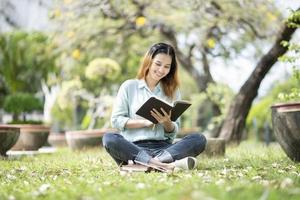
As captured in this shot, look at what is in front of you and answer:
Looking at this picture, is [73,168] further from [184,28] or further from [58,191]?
[184,28]

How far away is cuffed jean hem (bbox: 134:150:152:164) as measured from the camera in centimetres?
445

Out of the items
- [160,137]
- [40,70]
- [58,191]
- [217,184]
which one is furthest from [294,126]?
[40,70]

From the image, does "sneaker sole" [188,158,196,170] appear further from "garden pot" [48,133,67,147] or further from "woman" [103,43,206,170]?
"garden pot" [48,133,67,147]

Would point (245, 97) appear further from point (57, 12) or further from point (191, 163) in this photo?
point (191, 163)

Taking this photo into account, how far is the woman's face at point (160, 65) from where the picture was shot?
4.76 metres

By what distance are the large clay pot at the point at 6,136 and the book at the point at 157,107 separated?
11.1 ft

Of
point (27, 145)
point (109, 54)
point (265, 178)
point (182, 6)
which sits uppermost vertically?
point (182, 6)

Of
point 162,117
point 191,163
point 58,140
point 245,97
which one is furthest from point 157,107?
point 58,140

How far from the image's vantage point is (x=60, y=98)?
15.4m

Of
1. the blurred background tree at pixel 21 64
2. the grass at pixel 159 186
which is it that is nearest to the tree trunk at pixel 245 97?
the grass at pixel 159 186

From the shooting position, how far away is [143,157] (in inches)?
177

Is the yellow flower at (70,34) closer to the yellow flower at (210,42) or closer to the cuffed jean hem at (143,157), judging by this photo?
the yellow flower at (210,42)

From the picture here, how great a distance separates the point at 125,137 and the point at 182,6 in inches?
257

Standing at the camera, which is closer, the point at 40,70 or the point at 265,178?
the point at 265,178
